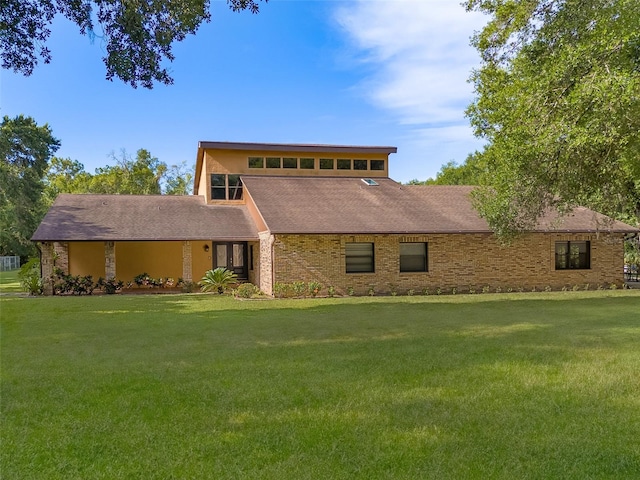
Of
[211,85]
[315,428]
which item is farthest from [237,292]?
[315,428]

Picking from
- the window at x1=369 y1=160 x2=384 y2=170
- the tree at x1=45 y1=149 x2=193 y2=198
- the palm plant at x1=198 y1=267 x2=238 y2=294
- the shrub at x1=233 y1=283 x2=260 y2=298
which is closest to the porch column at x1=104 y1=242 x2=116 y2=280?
the palm plant at x1=198 y1=267 x2=238 y2=294

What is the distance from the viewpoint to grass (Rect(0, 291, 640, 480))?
161 inches

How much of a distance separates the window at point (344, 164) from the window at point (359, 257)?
8.36 m

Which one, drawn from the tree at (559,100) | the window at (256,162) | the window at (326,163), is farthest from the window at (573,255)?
the window at (256,162)

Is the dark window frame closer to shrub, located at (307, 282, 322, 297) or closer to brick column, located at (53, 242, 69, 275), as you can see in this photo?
shrub, located at (307, 282, 322, 297)

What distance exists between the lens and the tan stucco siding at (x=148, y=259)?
23.6 m

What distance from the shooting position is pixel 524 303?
1589 centimetres

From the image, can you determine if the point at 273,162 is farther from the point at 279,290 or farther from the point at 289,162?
the point at 279,290

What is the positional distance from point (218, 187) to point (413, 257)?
1097 centimetres

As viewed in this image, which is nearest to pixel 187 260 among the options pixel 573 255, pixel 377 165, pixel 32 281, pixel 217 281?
pixel 217 281

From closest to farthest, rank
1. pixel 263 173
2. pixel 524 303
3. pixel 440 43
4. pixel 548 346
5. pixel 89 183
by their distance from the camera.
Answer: pixel 548 346, pixel 440 43, pixel 524 303, pixel 263 173, pixel 89 183

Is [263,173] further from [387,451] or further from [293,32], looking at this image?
[387,451]

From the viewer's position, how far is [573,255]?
71.1 ft

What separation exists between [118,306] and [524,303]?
41.7 feet
